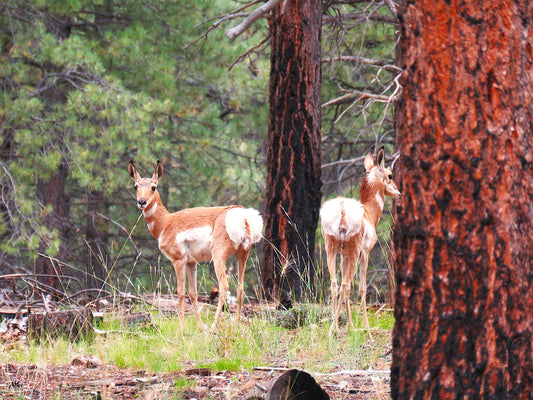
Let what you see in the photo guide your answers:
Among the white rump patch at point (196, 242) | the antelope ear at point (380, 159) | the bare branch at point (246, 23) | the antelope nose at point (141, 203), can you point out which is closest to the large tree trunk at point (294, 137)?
the antelope ear at point (380, 159)

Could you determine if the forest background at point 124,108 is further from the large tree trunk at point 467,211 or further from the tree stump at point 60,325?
the large tree trunk at point 467,211

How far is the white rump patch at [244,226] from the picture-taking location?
22.9ft

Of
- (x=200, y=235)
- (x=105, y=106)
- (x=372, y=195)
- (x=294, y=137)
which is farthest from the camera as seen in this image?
(x=105, y=106)

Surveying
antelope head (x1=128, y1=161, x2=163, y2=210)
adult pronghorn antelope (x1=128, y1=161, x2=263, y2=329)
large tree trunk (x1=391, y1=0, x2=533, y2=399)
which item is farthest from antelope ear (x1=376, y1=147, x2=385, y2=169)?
large tree trunk (x1=391, y1=0, x2=533, y2=399)

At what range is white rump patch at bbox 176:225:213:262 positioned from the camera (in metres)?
7.48

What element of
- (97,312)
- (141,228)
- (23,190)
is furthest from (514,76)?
(141,228)

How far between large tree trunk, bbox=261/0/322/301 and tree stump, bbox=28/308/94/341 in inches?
107

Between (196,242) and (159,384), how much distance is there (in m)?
3.06

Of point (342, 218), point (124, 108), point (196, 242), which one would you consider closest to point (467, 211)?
point (342, 218)

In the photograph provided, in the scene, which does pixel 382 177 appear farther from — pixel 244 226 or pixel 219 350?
pixel 219 350

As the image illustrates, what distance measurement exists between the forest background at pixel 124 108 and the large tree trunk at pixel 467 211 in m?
7.97

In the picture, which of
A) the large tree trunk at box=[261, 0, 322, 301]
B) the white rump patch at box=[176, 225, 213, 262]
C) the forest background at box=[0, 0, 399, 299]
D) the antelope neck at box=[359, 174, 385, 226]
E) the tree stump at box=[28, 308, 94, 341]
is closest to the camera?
the tree stump at box=[28, 308, 94, 341]

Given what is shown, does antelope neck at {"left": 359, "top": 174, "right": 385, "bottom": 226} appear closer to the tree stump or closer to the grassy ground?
the grassy ground

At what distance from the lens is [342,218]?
22.9 feet
